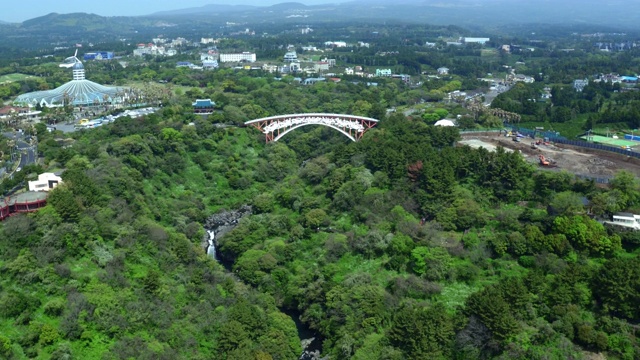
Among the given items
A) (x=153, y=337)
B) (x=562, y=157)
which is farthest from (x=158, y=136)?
(x=562, y=157)

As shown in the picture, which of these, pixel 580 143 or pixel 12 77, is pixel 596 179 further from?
pixel 12 77

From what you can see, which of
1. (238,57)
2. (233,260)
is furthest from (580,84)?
(238,57)

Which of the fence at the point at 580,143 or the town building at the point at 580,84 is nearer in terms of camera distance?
the fence at the point at 580,143

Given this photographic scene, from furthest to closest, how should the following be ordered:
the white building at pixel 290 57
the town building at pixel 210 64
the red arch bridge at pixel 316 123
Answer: the white building at pixel 290 57
the town building at pixel 210 64
the red arch bridge at pixel 316 123

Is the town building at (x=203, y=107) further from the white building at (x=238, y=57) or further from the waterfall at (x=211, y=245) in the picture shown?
the white building at (x=238, y=57)

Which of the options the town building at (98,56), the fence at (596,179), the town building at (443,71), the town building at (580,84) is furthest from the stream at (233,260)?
the town building at (98,56)

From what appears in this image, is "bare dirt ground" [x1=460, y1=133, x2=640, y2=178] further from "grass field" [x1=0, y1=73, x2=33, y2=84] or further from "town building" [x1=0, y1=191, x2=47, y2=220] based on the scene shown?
A: "grass field" [x1=0, y1=73, x2=33, y2=84]

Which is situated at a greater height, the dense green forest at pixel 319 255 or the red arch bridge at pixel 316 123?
the red arch bridge at pixel 316 123
